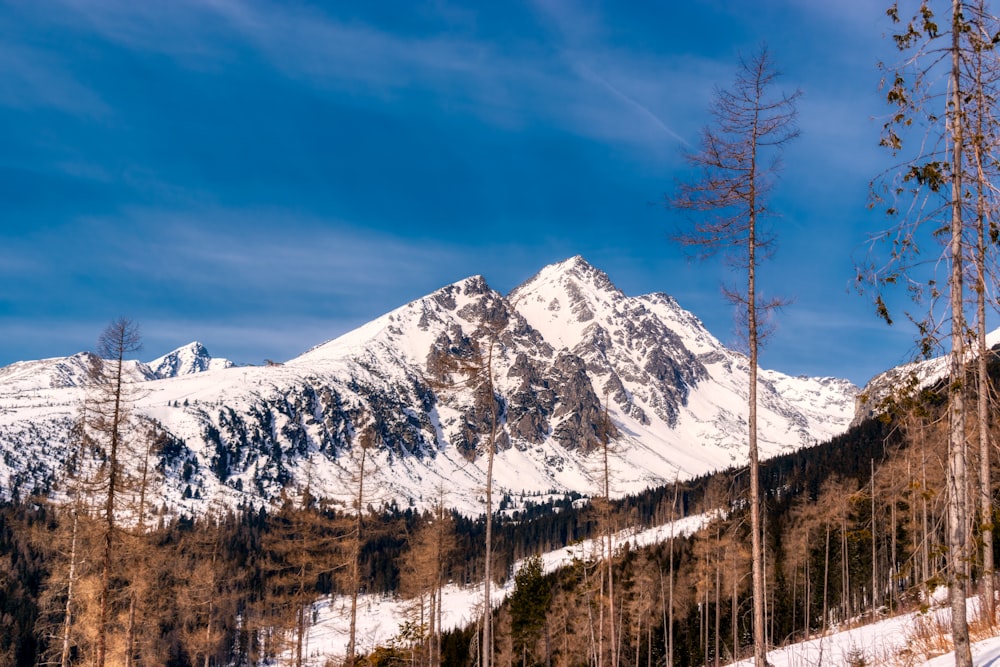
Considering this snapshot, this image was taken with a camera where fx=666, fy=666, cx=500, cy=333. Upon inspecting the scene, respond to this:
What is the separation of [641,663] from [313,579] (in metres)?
46.0

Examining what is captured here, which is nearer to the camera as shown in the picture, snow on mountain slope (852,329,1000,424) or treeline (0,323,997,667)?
snow on mountain slope (852,329,1000,424)

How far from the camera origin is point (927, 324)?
29.1 ft

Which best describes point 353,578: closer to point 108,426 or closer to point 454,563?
point 108,426

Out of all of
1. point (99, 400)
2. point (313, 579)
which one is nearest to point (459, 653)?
point (313, 579)

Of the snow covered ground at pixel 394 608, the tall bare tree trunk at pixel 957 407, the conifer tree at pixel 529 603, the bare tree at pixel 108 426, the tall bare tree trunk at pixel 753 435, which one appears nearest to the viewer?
the tall bare tree trunk at pixel 957 407

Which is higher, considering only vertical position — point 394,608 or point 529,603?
point 529,603

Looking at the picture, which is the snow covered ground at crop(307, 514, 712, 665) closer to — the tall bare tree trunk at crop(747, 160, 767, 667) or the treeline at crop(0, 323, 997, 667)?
the treeline at crop(0, 323, 997, 667)

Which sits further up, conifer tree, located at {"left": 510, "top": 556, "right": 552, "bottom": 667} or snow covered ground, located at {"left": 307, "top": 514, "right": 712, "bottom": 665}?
conifer tree, located at {"left": 510, "top": 556, "right": 552, "bottom": 667}

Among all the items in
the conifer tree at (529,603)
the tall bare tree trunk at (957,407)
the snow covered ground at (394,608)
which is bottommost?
the snow covered ground at (394,608)

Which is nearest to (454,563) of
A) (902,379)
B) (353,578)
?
(353,578)

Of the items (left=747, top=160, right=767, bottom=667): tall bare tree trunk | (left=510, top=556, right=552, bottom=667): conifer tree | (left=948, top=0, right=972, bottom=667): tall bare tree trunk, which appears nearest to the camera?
(left=948, top=0, right=972, bottom=667): tall bare tree trunk


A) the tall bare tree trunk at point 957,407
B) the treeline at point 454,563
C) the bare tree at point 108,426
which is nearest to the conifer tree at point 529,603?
the treeline at point 454,563

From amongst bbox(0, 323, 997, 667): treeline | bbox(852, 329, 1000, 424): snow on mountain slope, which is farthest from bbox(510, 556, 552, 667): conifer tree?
bbox(852, 329, 1000, 424): snow on mountain slope

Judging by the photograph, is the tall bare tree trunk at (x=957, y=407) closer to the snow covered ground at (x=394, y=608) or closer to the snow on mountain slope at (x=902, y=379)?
the snow on mountain slope at (x=902, y=379)
